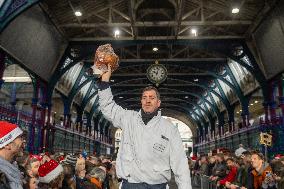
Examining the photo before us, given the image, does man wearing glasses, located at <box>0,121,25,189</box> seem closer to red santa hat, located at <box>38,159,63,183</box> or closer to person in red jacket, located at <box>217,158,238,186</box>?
red santa hat, located at <box>38,159,63,183</box>

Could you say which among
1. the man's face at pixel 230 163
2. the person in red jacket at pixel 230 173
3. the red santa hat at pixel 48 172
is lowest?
the person in red jacket at pixel 230 173

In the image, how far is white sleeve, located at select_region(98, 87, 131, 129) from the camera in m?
3.28

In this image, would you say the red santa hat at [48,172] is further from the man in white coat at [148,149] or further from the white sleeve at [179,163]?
the white sleeve at [179,163]

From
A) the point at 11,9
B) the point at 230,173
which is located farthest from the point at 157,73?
the point at 230,173

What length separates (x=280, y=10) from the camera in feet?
46.2

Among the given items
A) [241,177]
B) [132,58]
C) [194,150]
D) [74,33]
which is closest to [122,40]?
[74,33]

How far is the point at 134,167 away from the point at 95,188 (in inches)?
115

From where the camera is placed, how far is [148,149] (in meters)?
3.08

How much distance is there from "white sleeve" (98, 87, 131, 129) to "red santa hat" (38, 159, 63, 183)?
1909 millimetres

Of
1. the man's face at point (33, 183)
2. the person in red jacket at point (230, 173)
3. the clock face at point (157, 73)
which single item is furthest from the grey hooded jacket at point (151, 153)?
the clock face at point (157, 73)

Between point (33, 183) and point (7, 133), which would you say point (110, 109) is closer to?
point (7, 133)

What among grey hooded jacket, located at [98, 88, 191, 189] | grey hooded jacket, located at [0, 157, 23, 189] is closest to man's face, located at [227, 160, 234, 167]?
grey hooded jacket, located at [98, 88, 191, 189]

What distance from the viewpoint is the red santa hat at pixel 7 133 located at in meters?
3.04

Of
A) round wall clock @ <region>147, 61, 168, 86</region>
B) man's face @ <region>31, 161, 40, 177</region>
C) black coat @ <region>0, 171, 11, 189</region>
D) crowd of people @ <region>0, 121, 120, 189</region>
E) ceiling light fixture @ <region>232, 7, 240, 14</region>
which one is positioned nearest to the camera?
black coat @ <region>0, 171, 11, 189</region>
